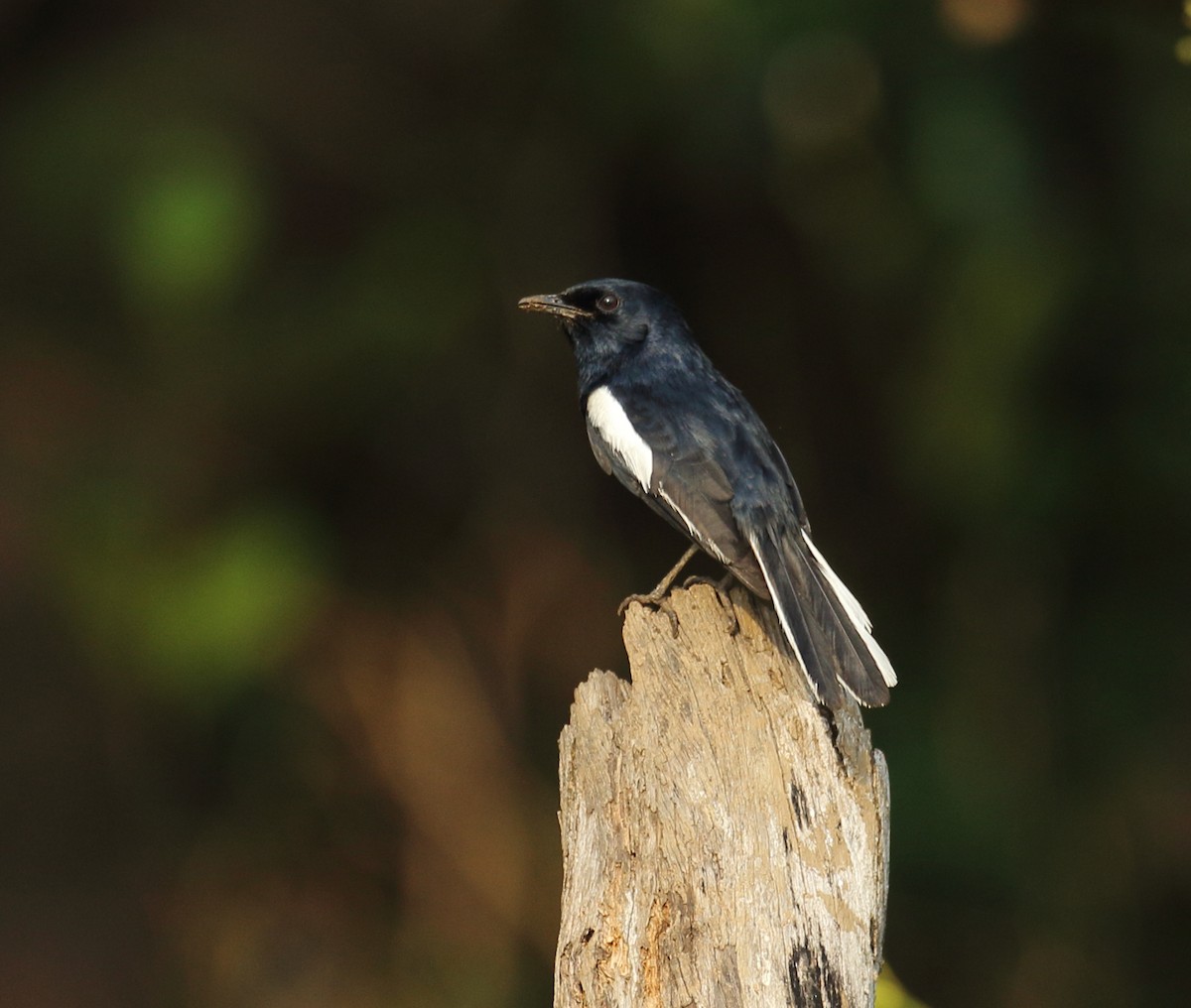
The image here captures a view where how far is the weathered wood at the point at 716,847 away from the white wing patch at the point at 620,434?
2.45 feet

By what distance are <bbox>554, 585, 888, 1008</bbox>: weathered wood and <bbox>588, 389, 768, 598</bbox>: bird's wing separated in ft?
1.59

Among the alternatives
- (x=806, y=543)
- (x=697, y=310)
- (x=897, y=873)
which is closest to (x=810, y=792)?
(x=806, y=543)

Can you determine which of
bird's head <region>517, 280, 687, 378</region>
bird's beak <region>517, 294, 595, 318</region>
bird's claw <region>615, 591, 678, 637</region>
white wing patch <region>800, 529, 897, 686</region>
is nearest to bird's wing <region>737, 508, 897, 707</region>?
white wing patch <region>800, 529, 897, 686</region>

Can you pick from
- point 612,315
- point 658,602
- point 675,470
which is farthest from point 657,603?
point 612,315

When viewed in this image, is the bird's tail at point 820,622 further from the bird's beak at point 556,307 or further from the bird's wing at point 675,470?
the bird's beak at point 556,307

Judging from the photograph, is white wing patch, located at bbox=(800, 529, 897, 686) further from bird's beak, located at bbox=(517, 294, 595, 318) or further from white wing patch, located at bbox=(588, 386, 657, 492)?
bird's beak, located at bbox=(517, 294, 595, 318)

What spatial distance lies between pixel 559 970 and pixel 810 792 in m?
0.52

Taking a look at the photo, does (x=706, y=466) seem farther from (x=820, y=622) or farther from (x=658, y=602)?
(x=820, y=622)

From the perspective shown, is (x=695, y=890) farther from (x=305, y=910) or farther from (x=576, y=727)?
(x=305, y=910)

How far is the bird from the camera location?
2701 mm

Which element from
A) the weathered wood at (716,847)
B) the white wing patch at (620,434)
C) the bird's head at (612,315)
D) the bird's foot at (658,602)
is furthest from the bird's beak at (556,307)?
the weathered wood at (716,847)

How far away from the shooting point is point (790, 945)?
2.12 m

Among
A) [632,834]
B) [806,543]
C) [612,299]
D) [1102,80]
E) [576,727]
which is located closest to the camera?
[632,834]

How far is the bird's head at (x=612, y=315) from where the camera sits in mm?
3641
